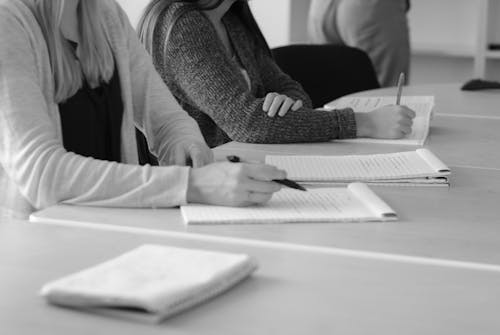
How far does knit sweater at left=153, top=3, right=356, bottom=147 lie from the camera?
195 centimetres

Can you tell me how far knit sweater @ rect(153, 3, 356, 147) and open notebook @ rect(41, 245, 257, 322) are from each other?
966mm

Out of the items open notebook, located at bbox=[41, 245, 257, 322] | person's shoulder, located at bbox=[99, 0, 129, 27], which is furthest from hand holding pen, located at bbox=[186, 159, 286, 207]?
person's shoulder, located at bbox=[99, 0, 129, 27]

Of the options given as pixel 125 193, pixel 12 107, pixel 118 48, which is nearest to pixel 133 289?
pixel 125 193

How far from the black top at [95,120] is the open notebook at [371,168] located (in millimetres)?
305

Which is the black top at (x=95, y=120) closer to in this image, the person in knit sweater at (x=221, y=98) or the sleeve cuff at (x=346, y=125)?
the person in knit sweater at (x=221, y=98)

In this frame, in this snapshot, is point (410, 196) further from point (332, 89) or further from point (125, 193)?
point (332, 89)

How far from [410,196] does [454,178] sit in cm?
19

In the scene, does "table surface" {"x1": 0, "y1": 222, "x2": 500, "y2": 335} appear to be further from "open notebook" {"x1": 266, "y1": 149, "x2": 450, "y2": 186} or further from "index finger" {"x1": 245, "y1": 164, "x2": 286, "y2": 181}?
"open notebook" {"x1": 266, "y1": 149, "x2": 450, "y2": 186}

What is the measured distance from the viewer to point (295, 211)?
4.26 feet

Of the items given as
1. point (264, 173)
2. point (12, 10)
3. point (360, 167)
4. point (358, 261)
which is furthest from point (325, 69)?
point (358, 261)

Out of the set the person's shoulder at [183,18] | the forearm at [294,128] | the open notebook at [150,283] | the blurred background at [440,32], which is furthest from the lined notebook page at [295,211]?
the blurred background at [440,32]

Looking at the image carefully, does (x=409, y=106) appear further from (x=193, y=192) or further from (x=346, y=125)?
(x=193, y=192)

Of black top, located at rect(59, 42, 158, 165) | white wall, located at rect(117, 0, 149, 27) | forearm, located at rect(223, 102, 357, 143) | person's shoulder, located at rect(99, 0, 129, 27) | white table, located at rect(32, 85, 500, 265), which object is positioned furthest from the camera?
white wall, located at rect(117, 0, 149, 27)

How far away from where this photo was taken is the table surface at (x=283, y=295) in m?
0.86
